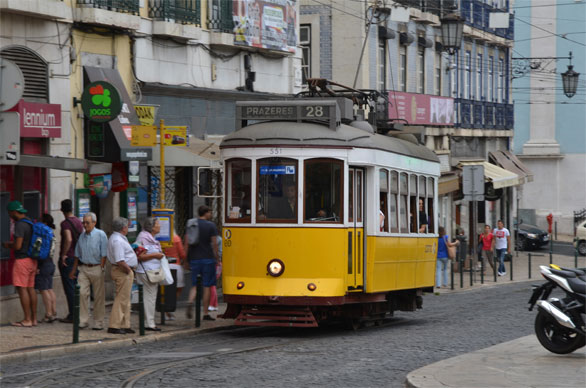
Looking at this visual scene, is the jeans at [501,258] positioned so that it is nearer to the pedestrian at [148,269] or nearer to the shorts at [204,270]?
the shorts at [204,270]

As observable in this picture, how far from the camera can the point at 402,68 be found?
41156mm

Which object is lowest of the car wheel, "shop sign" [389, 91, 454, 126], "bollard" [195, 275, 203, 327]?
the car wheel

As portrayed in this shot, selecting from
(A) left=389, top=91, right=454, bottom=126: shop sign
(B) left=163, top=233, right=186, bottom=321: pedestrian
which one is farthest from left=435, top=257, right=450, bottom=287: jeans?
(B) left=163, top=233, right=186, bottom=321: pedestrian

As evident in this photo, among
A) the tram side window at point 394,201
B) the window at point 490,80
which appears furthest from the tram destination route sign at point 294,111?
the window at point 490,80

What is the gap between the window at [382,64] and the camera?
39.1m

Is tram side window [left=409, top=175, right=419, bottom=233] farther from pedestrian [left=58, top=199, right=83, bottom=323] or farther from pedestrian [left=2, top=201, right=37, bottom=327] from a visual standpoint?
pedestrian [left=2, top=201, right=37, bottom=327]

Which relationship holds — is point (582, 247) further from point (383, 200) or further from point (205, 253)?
point (383, 200)

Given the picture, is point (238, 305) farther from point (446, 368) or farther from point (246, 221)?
point (446, 368)

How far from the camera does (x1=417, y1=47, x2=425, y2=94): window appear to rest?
4253cm

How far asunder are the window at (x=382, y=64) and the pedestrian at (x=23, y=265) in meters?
21.4

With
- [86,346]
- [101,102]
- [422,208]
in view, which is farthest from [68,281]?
[422,208]

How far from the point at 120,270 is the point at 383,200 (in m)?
3.94

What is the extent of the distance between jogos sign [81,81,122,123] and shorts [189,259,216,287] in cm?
304

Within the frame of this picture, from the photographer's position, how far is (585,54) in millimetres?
64312
